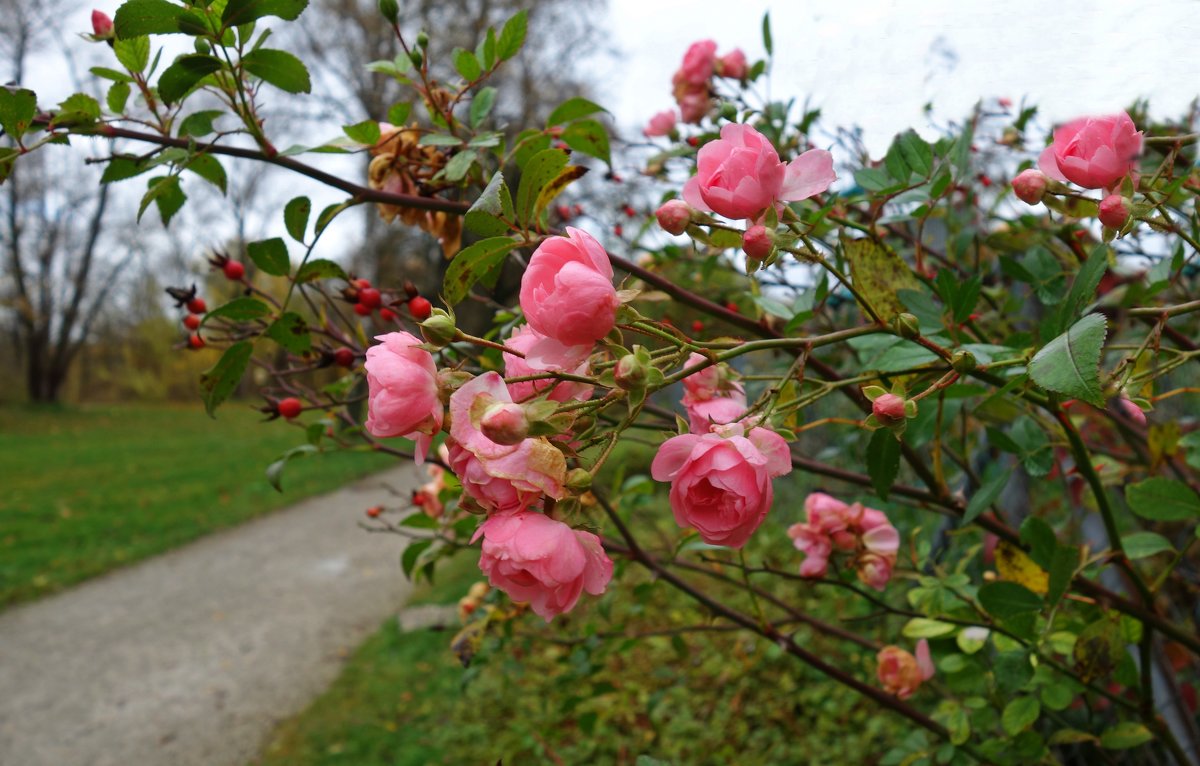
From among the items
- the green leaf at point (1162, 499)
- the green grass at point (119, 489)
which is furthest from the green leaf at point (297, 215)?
the green grass at point (119, 489)

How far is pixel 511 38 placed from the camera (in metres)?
0.91

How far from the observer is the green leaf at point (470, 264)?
0.54 m

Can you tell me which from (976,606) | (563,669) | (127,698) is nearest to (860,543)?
(976,606)

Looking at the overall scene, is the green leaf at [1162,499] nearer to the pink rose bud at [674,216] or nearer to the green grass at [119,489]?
the pink rose bud at [674,216]

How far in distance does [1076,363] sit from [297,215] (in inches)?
29.4

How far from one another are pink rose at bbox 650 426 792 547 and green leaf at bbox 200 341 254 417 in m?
0.55

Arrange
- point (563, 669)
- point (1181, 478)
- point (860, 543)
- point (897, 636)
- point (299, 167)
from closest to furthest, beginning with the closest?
point (299, 167) → point (860, 543) → point (1181, 478) → point (897, 636) → point (563, 669)

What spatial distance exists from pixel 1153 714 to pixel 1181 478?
595mm

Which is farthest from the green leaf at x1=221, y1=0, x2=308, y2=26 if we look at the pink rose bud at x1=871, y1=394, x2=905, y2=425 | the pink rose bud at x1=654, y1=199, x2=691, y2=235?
the pink rose bud at x1=871, y1=394, x2=905, y2=425

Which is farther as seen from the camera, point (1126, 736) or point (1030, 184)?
point (1126, 736)

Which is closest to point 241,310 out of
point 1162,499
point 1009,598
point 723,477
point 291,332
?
point 291,332

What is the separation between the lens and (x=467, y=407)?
1.45 feet

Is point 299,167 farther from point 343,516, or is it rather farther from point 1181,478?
point 343,516

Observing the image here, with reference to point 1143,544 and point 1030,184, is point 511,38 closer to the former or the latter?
point 1030,184
